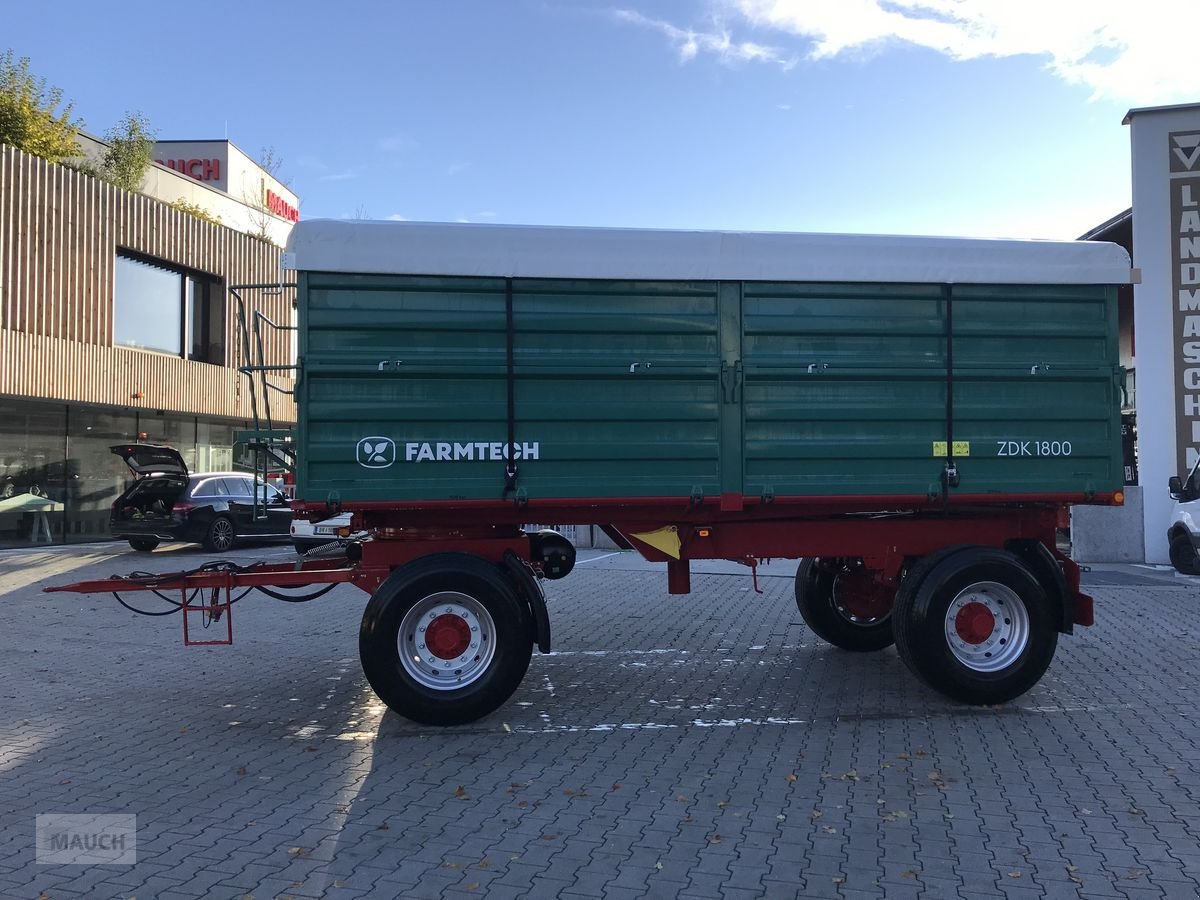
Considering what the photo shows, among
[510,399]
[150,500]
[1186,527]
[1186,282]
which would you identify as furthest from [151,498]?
[1186,282]

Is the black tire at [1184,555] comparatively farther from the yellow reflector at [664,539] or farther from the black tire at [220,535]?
the black tire at [220,535]

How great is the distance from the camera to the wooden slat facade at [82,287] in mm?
17672

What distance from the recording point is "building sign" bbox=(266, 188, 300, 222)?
121 ft

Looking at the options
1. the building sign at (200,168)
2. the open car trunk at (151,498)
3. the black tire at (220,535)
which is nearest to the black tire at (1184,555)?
the open car trunk at (151,498)

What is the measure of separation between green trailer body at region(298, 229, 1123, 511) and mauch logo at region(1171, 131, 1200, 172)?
433 inches

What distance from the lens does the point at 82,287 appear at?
19.2 meters

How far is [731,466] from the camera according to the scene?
6.12 meters

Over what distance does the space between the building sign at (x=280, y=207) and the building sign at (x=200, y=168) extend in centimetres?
221

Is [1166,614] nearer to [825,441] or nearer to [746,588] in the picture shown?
[746,588]

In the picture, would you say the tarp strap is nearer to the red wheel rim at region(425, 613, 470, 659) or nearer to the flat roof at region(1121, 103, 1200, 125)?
the red wheel rim at region(425, 613, 470, 659)

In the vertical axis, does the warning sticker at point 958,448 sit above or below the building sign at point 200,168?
below

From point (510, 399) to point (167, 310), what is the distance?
18886mm

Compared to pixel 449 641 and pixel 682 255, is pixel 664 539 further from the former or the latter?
pixel 682 255

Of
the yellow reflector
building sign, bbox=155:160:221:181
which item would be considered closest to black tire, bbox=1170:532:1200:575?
the yellow reflector
